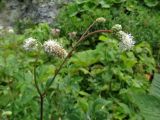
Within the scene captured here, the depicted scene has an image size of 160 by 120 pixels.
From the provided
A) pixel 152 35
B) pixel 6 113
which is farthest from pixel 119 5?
pixel 6 113

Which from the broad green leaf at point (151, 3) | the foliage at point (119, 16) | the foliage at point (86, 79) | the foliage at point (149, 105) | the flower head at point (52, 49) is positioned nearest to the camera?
the foliage at point (149, 105)

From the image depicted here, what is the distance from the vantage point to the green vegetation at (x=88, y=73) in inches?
81.0

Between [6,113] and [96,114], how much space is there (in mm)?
Result: 445

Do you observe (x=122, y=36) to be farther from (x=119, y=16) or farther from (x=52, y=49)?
(x=119, y=16)

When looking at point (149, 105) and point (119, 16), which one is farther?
point (119, 16)

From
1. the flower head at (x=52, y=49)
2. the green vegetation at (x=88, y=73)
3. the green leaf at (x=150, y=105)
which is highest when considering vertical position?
the green leaf at (x=150, y=105)

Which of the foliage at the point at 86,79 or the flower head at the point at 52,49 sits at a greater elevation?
the flower head at the point at 52,49

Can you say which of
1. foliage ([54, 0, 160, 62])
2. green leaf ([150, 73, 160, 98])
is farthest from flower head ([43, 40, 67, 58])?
foliage ([54, 0, 160, 62])

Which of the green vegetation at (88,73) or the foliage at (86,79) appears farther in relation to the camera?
Answer: the foliage at (86,79)

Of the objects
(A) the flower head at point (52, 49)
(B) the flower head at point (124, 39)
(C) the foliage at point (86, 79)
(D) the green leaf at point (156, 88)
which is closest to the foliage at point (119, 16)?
(C) the foliage at point (86, 79)

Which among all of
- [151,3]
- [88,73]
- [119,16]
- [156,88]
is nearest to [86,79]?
[88,73]

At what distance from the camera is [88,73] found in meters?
3.58

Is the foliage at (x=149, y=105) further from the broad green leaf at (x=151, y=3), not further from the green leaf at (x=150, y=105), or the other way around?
the broad green leaf at (x=151, y=3)

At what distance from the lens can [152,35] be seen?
5.47 metres
